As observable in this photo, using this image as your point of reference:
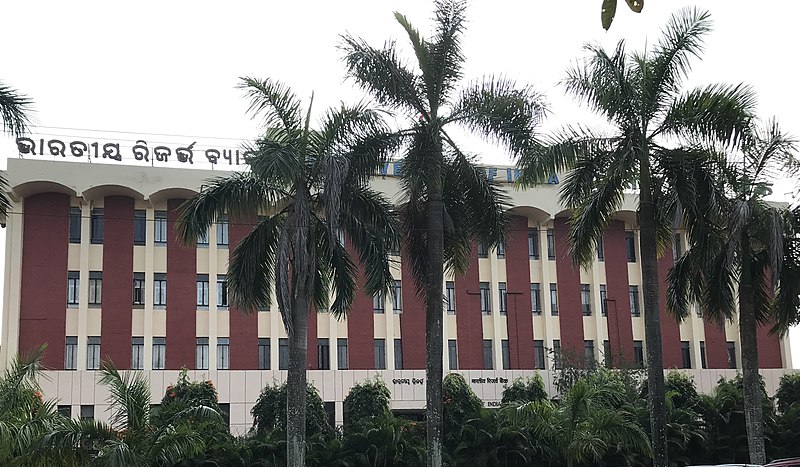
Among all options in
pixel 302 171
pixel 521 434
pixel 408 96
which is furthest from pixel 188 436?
pixel 521 434

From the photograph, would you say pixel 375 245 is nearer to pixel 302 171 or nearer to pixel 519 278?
pixel 302 171

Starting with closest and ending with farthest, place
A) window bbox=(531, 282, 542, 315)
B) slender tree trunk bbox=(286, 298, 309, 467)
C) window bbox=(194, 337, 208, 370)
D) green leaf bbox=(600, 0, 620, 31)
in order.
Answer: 1. green leaf bbox=(600, 0, 620, 31)
2. slender tree trunk bbox=(286, 298, 309, 467)
3. window bbox=(194, 337, 208, 370)
4. window bbox=(531, 282, 542, 315)

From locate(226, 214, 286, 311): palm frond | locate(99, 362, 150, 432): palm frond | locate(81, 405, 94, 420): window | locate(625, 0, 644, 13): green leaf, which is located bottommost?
locate(81, 405, 94, 420): window

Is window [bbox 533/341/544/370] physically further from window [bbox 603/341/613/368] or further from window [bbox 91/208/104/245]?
window [bbox 91/208/104/245]

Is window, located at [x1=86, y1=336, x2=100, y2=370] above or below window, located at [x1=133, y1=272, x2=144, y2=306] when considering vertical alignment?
below

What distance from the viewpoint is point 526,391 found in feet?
145

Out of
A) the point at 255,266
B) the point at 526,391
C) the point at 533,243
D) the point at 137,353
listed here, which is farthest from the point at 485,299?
the point at 255,266

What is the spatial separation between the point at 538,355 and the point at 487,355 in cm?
259

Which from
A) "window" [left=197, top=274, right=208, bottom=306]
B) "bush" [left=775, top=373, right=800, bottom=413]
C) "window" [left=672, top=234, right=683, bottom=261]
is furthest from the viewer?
"window" [left=672, top=234, right=683, bottom=261]

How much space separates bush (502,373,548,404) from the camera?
145 feet

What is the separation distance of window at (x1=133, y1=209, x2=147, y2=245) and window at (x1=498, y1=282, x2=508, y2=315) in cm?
1717

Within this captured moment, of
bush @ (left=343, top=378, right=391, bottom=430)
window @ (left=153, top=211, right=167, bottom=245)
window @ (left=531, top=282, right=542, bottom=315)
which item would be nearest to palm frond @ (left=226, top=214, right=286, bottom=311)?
bush @ (left=343, top=378, right=391, bottom=430)

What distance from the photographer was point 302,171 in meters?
24.6

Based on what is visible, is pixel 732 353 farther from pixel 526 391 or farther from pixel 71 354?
pixel 71 354
